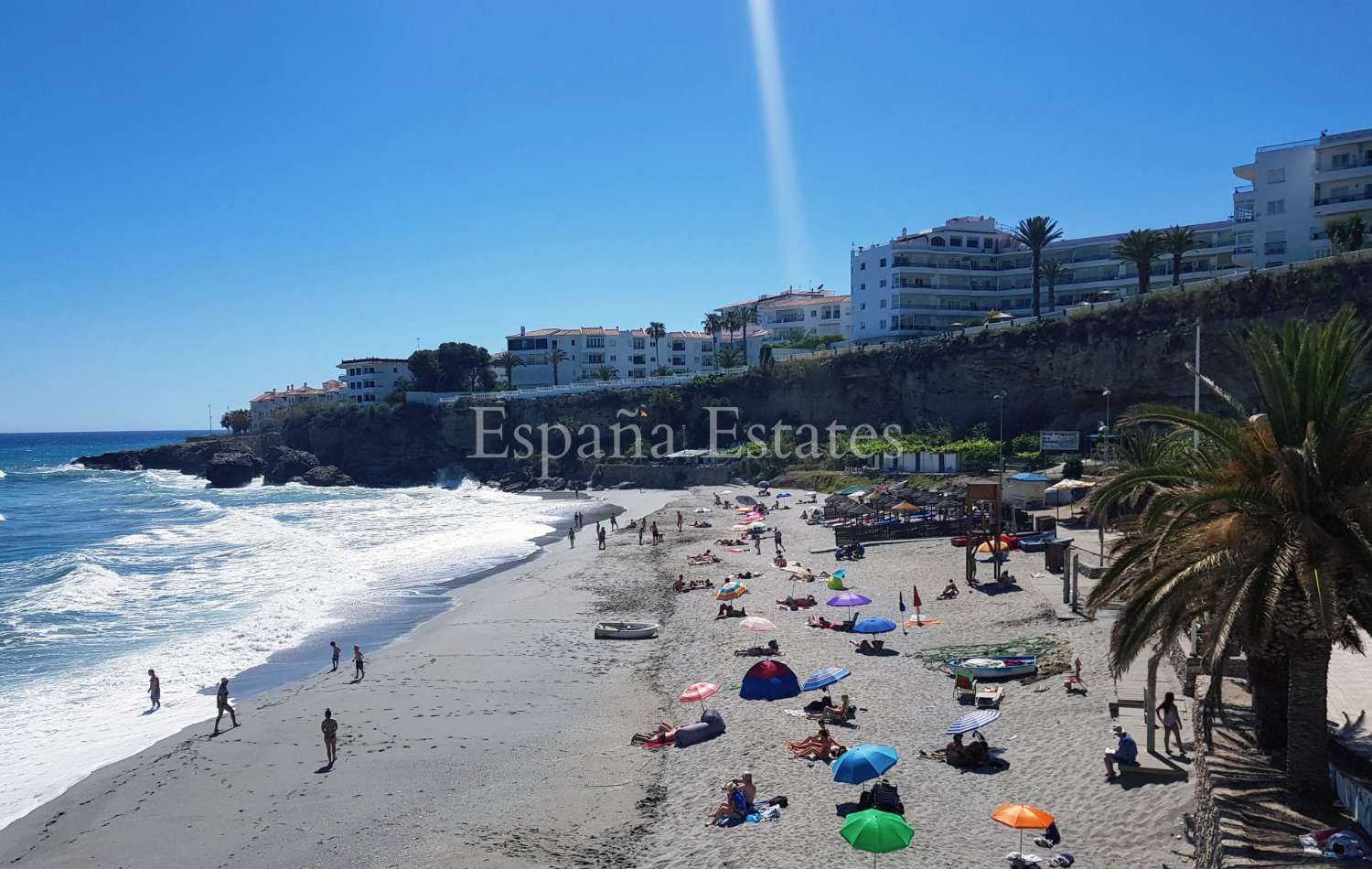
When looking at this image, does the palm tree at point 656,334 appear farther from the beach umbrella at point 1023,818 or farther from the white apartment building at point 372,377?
the beach umbrella at point 1023,818

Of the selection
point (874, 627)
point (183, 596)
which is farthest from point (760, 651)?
point (183, 596)

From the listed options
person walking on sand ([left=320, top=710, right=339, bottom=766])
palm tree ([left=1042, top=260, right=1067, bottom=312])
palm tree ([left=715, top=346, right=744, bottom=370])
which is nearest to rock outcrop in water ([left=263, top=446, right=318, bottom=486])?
palm tree ([left=715, top=346, right=744, bottom=370])

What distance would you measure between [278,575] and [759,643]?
2284 cm

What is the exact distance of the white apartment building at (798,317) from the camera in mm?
90312

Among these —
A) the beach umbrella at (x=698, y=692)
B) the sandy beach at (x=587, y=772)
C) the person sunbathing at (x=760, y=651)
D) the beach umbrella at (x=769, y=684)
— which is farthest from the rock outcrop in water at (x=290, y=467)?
the beach umbrella at (x=769, y=684)

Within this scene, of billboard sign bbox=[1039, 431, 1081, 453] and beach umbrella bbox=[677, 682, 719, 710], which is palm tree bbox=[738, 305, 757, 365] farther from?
beach umbrella bbox=[677, 682, 719, 710]

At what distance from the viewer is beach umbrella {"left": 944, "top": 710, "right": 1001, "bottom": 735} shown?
13664 millimetres

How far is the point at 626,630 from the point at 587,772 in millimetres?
9615

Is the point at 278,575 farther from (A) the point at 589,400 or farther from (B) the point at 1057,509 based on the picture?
(A) the point at 589,400

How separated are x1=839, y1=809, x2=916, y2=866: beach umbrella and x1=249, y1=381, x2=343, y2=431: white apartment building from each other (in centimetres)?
11901

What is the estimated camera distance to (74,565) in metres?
38.0

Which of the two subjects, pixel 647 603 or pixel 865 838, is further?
pixel 647 603

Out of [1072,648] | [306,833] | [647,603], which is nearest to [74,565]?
[647,603]

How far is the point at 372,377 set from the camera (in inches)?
4188
